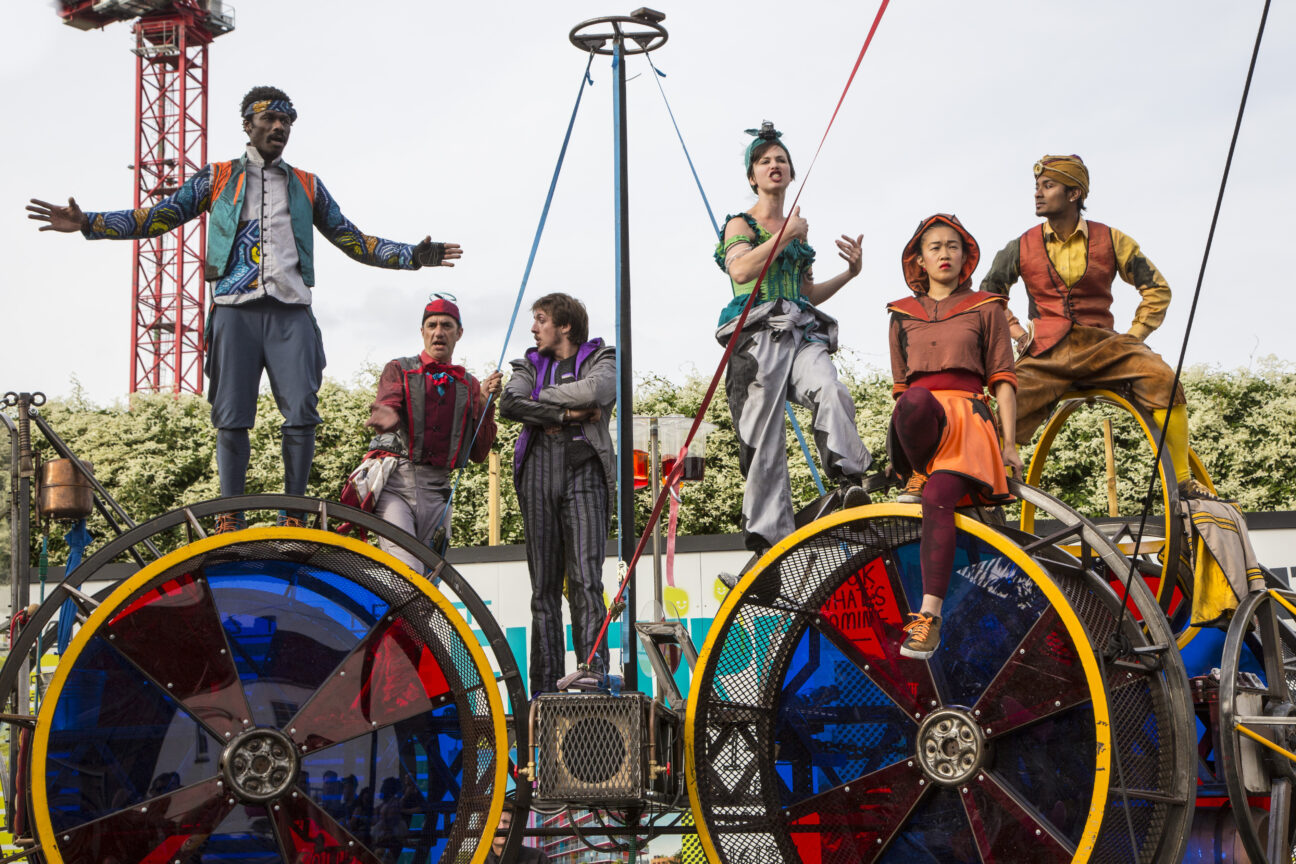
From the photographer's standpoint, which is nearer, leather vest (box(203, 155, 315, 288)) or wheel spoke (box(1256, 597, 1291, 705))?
wheel spoke (box(1256, 597, 1291, 705))

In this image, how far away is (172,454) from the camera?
14242mm

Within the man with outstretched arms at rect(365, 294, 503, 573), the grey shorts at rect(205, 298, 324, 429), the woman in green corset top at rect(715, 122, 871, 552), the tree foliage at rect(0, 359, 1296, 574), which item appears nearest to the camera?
the woman in green corset top at rect(715, 122, 871, 552)

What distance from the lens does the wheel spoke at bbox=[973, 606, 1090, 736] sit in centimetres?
334

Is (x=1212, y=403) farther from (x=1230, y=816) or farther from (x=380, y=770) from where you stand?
(x=380, y=770)

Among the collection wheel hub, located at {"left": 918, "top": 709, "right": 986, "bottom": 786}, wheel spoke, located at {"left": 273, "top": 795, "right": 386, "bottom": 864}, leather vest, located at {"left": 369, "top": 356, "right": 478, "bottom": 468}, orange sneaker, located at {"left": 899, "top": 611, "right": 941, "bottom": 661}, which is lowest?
wheel spoke, located at {"left": 273, "top": 795, "right": 386, "bottom": 864}

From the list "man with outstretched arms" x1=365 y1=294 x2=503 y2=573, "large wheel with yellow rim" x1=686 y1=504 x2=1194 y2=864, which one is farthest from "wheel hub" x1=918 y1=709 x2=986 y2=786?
"man with outstretched arms" x1=365 y1=294 x2=503 y2=573

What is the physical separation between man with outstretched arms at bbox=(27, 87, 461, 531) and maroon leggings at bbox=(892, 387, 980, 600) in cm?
229

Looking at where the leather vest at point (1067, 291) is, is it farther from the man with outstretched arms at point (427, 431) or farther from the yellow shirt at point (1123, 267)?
the man with outstretched arms at point (427, 431)

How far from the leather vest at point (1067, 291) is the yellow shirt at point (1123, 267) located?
0.06ft

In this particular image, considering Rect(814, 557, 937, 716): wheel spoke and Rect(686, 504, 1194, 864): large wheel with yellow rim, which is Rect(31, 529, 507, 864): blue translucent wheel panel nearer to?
Rect(686, 504, 1194, 864): large wheel with yellow rim

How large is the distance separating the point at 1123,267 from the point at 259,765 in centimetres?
327

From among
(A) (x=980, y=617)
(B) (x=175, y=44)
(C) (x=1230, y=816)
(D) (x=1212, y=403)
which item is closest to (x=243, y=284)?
(A) (x=980, y=617)

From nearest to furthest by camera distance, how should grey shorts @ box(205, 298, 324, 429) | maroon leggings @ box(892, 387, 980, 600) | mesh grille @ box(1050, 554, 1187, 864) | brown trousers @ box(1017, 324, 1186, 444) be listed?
mesh grille @ box(1050, 554, 1187, 864) → maroon leggings @ box(892, 387, 980, 600) → brown trousers @ box(1017, 324, 1186, 444) → grey shorts @ box(205, 298, 324, 429)

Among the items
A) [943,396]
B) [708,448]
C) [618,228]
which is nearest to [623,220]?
[618,228]
